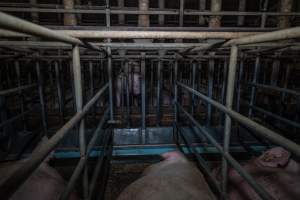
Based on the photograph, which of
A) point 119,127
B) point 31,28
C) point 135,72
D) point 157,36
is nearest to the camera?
point 31,28

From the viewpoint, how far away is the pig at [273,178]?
1.70 m

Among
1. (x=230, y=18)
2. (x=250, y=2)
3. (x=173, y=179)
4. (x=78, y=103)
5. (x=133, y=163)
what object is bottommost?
(x=133, y=163)

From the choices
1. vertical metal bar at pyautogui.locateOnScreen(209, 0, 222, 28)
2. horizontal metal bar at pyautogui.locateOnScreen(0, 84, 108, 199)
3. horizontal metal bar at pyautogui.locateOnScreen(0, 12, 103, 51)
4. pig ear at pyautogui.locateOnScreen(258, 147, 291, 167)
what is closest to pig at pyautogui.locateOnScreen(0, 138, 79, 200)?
horizontal metal bar at pyautogui.locateOnScreen(0, 84, 108, 199)

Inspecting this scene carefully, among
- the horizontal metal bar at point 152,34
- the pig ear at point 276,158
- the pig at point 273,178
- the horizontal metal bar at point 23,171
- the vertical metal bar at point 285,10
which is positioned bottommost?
the pig at point 273,178

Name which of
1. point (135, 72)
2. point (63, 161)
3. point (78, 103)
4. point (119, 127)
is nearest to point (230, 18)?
point (135, 72)

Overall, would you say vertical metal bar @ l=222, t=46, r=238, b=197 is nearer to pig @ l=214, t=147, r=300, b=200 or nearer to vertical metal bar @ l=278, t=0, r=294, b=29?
pig @ l=214, t=147, r=300, b=200

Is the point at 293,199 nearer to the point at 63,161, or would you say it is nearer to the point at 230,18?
the point at 63,161

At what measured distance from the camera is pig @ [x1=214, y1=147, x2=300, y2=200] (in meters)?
1.70

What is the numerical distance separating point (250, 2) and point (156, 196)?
9.14 m

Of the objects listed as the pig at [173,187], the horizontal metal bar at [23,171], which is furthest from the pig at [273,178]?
the horizontal metal bar at [23,171]

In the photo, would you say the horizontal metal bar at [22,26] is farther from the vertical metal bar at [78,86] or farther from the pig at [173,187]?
the pig at [173,187]

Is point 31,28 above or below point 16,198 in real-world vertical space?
above

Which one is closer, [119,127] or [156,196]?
[156,196]

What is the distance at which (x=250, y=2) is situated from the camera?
27.8 ft
